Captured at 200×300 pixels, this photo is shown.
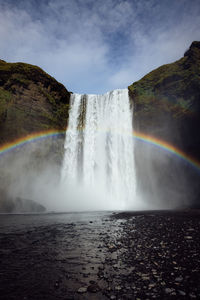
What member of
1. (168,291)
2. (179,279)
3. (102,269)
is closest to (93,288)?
(102,269)

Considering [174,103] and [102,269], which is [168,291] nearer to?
[102,269]

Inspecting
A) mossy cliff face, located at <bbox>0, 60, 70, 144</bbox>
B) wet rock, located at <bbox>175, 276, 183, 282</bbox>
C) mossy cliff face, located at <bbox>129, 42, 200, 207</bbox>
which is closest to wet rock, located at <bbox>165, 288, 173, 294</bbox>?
wet rock, located at <bbox>175, 276, 183, 282</bbox>

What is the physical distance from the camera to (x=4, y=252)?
19.9ft

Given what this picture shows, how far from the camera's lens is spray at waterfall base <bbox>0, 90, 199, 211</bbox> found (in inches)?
1166

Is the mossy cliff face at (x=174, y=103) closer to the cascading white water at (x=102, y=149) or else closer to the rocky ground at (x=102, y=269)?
the cascading white water at (x=102, y=149)

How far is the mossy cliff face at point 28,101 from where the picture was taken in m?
30.5

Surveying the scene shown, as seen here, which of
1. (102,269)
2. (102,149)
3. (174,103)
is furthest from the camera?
(102,149)

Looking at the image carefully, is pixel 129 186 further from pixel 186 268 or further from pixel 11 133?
pixel 186 268

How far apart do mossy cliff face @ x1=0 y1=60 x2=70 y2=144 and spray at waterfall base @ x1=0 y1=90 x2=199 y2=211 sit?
2680 millimetres

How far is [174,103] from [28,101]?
29.3m

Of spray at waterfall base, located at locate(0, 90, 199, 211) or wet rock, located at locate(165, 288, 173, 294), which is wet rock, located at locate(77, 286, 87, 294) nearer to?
wet rock, located at locate(165, 288, 173, 294)

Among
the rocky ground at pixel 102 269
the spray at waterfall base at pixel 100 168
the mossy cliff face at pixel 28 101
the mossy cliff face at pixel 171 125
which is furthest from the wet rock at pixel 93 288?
the mossy cliff face at pixel 28 101

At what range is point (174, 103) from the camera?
3106cm

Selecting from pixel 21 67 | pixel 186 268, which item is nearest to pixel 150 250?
pixel 186 268
